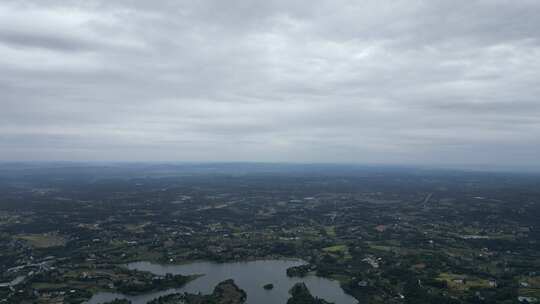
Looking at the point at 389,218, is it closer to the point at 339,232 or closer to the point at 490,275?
the point at 339,232

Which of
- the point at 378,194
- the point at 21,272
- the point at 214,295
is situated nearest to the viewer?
the point at 214,295

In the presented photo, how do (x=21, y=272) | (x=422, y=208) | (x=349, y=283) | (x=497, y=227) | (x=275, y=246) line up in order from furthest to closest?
(x=422, y=208) < (x=497, y=227) < (x=275, y=246) < (x=21, y=272) < (x=349, y=283)

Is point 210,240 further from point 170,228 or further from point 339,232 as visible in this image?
point 339,232

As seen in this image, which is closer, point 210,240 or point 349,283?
point 349,283

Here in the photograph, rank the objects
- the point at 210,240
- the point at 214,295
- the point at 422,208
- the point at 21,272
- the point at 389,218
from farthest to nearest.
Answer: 1. the point at 422,208
2. the point at 389,218
3. the point at 210,240
4. the point at 21,272
5. the point at 214,295

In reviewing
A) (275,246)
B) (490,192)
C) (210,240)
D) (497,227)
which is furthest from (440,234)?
(490,192)

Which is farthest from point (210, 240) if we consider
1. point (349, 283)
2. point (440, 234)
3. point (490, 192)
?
point (490, 192)

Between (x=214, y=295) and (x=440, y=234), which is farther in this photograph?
(x=440, y=234)
